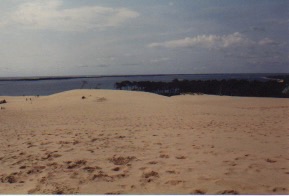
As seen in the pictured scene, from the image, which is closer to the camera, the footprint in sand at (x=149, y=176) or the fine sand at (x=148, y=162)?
the fine sand at (x=148, y=162)

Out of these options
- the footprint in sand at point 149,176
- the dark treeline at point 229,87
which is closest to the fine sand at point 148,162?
the footprint in sand at point 149,176

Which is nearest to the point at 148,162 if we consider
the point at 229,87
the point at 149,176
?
the point at 149,176

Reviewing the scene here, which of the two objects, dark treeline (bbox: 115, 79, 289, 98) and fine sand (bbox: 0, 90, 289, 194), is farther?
dark treeline (bbox: 115, 79, 289, 98)

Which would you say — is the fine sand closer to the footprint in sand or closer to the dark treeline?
the footprint in sand

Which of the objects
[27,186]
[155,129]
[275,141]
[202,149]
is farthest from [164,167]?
[155,129]

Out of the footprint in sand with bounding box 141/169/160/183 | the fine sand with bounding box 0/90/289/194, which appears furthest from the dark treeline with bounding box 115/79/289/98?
the footprint in sand with bounding box 141/169/160/183

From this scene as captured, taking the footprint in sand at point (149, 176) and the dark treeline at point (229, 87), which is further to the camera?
the dark treeline at point (229, 87)

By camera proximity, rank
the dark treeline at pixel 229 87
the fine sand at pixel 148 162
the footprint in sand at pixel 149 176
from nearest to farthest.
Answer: the fine sand at pixel 148 162 → the footprint in sand at pixel 149 176 → the dark treeline at pixel 229 87

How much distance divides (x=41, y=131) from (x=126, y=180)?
541 cm

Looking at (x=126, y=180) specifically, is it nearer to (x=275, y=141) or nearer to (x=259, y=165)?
(x=259, y=165)

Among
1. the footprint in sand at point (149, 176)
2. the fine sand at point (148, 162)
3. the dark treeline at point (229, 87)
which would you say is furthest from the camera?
the dark treeline at point (229, 87)

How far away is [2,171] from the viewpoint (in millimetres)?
5105

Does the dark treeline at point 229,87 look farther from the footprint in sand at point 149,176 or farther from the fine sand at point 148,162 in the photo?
the footprint in sand at point 149,176

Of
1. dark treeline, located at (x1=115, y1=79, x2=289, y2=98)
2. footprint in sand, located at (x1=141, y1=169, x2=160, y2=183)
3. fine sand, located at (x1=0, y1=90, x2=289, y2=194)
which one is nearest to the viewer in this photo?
fine sand, located at (x1=0, y1=90, x2=289, y2=194)
